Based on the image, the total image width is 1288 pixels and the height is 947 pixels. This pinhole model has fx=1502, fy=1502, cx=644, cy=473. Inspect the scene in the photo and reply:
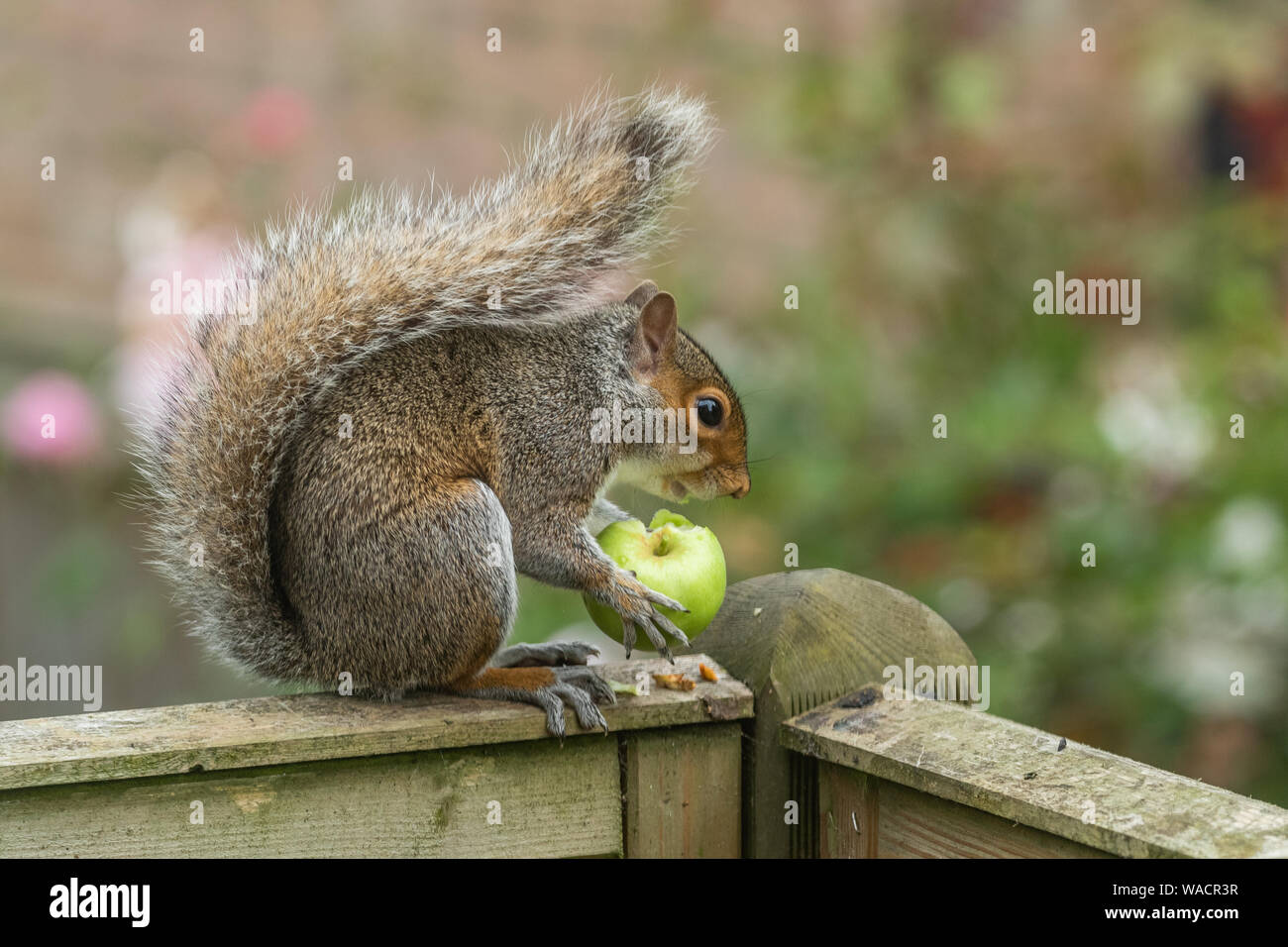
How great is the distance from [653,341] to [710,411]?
10 centimetres

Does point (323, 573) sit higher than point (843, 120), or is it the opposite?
point (843, 120)

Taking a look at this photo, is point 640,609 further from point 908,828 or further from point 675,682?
point 908,828

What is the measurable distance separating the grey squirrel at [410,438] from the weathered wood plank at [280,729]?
0.14 ft

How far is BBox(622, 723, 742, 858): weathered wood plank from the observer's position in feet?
3.82

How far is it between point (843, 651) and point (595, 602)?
0.84ft

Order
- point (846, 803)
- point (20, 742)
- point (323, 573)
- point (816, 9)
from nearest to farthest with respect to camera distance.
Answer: point (20, 742), point (846, 803), point (323, 573), point (816, 9)

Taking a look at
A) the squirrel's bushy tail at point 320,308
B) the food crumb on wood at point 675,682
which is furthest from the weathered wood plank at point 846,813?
the squirrel's bushy tail at point 320,308

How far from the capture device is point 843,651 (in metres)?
1.20

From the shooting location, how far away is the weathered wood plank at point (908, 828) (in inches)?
38.3

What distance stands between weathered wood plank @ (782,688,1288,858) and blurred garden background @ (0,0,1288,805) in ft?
2.44

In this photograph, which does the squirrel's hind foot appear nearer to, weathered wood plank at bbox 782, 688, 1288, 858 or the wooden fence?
the wooden fence

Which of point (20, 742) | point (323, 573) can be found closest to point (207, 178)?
point (323, 573)

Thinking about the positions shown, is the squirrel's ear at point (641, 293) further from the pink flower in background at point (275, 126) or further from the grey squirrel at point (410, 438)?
the pink flower in background at point (275, 126)
